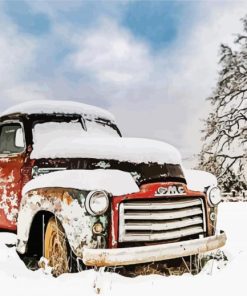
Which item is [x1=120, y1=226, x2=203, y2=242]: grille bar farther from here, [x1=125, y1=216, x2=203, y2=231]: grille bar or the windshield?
the windshield

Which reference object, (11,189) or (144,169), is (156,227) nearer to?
(144,169)

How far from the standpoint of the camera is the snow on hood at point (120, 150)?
4617 millimetres

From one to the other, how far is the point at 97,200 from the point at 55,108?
89.1 inches

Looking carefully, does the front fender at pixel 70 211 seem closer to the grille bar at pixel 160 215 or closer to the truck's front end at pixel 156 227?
the truck's front end at pixel 156 227

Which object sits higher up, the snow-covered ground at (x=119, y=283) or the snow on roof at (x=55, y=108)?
the snow on roof at (x=55, y=108)

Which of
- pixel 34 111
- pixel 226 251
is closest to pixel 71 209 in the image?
pixel 34 111

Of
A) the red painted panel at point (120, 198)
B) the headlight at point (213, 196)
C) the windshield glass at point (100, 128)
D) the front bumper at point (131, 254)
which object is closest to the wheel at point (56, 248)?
the front bumper at point (131, 254)

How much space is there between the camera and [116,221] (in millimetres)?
4035

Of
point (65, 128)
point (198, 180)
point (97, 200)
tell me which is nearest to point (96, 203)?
point (97, 200)

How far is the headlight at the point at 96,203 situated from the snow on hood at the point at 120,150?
671 mm

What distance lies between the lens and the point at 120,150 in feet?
15.3

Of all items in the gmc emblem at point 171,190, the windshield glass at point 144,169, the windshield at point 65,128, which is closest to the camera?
the gmc emblem at point 171,190

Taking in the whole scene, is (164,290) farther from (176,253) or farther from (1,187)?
(1,187)


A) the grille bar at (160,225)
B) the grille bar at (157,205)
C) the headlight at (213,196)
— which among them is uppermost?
the headlight at (213,196)
